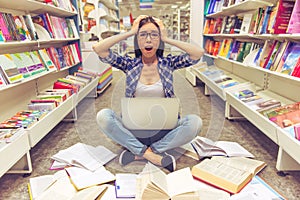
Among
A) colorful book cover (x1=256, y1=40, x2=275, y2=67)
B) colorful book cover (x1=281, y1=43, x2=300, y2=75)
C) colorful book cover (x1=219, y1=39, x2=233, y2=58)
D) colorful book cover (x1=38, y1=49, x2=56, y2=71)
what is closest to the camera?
colorful book cover (x1=281, y1=43, x2=300, y2=75)

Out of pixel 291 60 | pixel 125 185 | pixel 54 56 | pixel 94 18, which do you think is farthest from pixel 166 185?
pixel 94 18

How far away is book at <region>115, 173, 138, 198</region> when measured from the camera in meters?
1.21

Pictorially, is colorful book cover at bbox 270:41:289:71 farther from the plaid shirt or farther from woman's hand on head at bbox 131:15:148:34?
woman's hand on head at bbox 131:15:148:34

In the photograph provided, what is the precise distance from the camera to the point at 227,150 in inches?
63.4

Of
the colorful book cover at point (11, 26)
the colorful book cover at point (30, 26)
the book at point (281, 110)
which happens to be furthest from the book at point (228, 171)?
the colorful book cover at point (30, 26)

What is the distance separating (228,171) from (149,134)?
0.48 meters

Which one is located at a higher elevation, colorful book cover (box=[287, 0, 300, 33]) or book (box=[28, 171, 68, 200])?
colorful book cover (box=[287, 0, 300, 33])

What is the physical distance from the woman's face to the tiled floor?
0.28 m

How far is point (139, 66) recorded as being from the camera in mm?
1445

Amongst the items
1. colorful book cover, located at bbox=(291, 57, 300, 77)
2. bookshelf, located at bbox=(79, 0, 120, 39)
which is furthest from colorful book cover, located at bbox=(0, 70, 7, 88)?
bookshelf, located at bbox=(79, 0, 120, 39)

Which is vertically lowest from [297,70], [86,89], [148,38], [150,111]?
[86,89]

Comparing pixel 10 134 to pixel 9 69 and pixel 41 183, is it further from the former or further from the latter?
pixel 9 69

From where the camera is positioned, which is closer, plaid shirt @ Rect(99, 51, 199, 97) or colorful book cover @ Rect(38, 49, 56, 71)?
plaid shirt @ Rect(99, 51, 199, 97)

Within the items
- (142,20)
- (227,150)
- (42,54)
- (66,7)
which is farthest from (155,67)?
(66,7)
